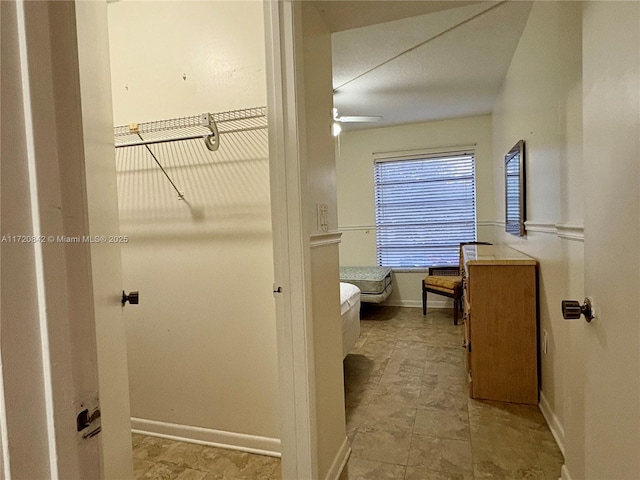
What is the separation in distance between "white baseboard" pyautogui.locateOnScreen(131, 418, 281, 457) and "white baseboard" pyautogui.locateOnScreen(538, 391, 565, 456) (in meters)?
1.48

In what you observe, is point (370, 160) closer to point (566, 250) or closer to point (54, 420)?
point (566, 250)

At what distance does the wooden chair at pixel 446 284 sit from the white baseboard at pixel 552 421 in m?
1.88

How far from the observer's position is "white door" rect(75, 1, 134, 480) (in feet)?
1.91

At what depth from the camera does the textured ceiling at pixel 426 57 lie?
2.40m

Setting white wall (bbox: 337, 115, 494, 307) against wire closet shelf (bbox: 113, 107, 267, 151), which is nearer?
wire closet shelf (bbox: 113, 107, 267, 151)

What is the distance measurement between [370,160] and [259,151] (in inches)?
143

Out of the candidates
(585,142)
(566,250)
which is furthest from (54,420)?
(566,250)

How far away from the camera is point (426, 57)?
3045 millimetres

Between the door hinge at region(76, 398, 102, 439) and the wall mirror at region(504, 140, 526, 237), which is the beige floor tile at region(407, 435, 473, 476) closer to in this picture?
the wall mirror at region(504, 140, 526, 237)

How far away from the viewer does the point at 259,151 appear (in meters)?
1.88

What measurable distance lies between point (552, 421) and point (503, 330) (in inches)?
21.9

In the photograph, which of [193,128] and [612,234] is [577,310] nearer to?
[612,234]

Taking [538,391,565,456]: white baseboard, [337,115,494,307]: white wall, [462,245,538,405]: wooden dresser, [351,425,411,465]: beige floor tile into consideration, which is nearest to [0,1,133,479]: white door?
[351,425,411,465]: beige floor tile

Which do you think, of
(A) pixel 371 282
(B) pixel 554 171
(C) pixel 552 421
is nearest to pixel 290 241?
(B) pixel 554 171
